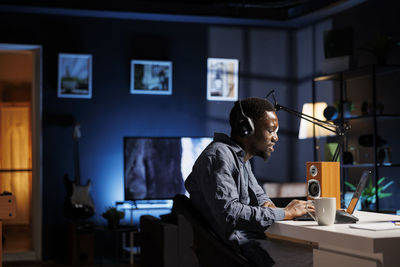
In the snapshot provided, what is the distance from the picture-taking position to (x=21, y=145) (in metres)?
6.91

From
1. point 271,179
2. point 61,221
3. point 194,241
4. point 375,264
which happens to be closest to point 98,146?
point 61,221

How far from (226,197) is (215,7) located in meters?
4.51

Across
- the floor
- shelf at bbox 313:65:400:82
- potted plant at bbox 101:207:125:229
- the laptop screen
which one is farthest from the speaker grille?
the floor

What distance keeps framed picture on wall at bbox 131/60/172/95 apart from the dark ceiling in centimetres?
60

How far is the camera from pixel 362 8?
607 centimetres

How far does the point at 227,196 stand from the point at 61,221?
444cm

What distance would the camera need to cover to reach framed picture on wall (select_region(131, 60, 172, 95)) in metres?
6.52

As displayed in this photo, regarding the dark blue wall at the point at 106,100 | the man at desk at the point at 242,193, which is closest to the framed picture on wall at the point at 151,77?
the dark blue wall at the point at 106,100

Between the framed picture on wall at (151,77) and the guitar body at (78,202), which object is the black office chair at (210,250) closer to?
the guitar body at (78,202)

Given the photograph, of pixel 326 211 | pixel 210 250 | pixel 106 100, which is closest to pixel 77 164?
pixel 106 100

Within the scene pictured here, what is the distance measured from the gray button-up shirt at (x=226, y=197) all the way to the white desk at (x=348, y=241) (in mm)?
95

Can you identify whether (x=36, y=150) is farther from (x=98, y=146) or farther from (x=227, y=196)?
(x=227, y=196)

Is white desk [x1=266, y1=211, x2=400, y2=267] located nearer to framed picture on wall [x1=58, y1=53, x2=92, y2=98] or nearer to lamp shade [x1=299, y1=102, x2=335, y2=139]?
lamp shade [x1=299, y1=102, x2=335, y2=139]

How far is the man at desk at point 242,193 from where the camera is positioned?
2230mm
